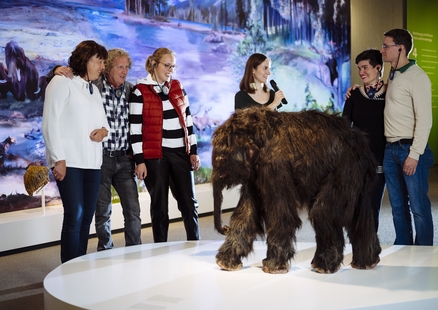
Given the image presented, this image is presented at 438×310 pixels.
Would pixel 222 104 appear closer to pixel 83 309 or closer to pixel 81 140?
pixel 81 140

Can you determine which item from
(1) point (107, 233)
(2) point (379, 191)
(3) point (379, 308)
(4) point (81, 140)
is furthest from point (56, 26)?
(3) point (379, 308)

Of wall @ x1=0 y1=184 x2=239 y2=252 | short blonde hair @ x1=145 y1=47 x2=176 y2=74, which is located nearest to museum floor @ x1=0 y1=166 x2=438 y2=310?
wall @ x1=0 y1=184 x2=239 y2=252

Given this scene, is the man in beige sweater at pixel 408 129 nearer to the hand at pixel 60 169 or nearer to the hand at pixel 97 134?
the hand at pixel 97 134

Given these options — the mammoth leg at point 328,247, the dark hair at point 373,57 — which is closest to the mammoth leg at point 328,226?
the mammoth leg at point 328,247

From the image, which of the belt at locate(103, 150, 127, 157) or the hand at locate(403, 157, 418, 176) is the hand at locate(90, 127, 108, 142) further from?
the hand at locate(403, 157, 418, 176)

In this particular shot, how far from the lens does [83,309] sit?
217 centimetres

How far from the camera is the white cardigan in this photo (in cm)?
334

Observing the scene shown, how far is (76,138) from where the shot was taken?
3.41m

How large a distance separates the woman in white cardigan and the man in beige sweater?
1801 millimetres

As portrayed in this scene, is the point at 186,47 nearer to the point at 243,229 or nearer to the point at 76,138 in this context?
the point at 76,138

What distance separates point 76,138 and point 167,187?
2.86 feet

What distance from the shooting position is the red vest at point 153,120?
3.99 m

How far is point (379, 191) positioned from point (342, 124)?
64.0 inches

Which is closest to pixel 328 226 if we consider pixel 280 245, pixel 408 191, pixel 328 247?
pixel 328 247
